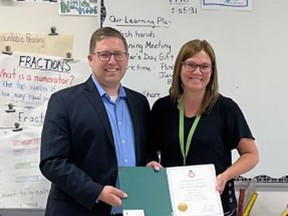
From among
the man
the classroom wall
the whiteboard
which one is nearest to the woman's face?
the man

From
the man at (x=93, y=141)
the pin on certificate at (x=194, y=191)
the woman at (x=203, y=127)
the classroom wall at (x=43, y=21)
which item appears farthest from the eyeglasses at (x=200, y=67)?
the classroom wall at (x=43, y=21)

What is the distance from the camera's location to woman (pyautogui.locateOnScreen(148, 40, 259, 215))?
5.55 ft

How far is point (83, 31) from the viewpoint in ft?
7.59

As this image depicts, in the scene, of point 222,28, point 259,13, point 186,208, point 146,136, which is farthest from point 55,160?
point 259,13

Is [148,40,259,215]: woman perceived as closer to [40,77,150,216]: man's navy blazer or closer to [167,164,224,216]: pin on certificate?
[167,164,224,216]: pin on certificate

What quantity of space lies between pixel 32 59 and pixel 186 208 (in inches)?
46.8

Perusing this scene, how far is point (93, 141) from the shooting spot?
1595 millimetres

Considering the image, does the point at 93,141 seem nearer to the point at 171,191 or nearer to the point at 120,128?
the point at 120,128

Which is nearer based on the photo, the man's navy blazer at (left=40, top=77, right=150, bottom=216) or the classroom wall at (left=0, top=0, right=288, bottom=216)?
the man's navy blazer at (left=40, top=77, right=150, bottom=216)

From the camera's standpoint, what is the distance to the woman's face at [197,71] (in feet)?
5.52

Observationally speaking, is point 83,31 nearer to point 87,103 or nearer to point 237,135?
point 87,103

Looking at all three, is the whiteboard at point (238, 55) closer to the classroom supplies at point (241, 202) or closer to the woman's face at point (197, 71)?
the classroom supplies at point (241, 202)

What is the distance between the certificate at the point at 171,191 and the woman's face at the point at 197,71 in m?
0.31

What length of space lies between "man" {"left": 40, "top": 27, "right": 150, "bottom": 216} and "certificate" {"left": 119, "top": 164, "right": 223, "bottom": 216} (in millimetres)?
50
